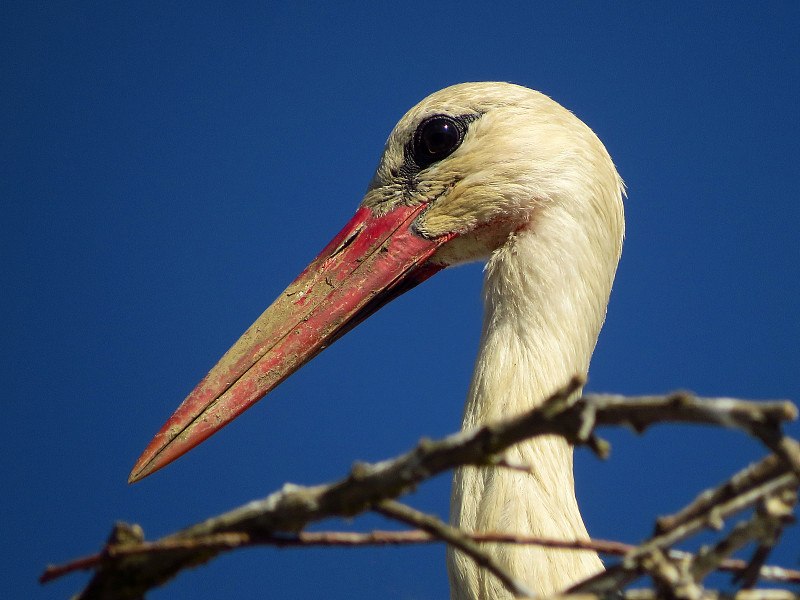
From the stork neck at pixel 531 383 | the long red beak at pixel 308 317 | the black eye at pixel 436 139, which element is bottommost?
the stork neck at pixel 531 383

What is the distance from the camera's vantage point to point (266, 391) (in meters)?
1.32

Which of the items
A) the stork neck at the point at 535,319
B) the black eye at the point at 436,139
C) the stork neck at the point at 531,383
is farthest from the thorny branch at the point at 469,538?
the black eye at the point at 436,139

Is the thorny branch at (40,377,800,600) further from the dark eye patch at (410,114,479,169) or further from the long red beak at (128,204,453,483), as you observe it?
the dark eye patch at (410,114,479,169)

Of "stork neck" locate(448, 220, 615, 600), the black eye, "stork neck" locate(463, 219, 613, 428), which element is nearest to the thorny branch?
"stork neck" locate(448, 220, 615, 600)

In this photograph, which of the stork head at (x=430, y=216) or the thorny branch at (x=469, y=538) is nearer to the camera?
the thorny branch at (x=469, y=538)

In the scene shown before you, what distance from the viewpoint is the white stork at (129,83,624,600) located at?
112 cm

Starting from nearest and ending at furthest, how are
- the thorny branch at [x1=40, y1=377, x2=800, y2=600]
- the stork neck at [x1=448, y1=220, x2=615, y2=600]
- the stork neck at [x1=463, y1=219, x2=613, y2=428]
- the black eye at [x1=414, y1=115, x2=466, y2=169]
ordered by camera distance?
the thorny branch at [x1=40, y1=377, x2=800, y2=600] → the stork neck at [x1=448, y1=220, x2=615, y2=600] → the stork neck at [x1=463, y1=219, x2=613, y2=428] → the black eye at [x1=414, y1=115, x2=466, y2=169]

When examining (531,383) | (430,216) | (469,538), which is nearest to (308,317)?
(430,216)

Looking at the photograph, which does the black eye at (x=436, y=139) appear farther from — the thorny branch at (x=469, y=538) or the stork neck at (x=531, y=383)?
the thorny branch at (x=469, y=538)

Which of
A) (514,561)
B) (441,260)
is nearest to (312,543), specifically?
(514,561)

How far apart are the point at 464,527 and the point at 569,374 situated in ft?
1.00

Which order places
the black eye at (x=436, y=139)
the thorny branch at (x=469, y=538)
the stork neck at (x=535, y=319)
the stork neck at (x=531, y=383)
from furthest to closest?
the black eye at (x=436, y=139), the stork neck at (x=535, y=319), the stork neck at (x=531, y=383), the thorny branch at (x=469, y=538)

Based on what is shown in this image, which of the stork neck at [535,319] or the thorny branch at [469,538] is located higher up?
the stork neck at [535,319]

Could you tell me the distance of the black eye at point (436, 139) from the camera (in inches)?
59.2
